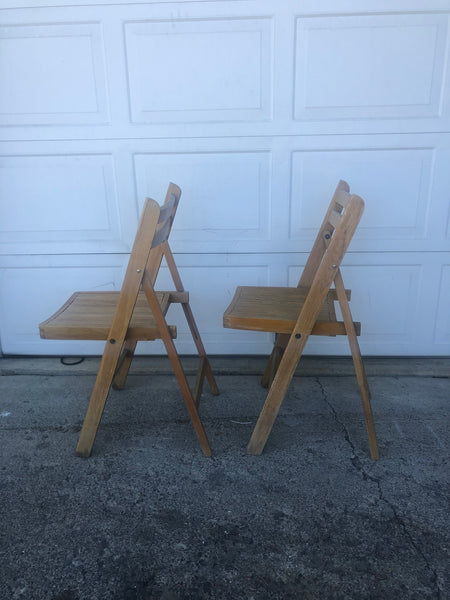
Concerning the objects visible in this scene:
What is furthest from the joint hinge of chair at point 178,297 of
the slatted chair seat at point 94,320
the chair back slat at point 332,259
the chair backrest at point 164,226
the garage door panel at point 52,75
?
the garage door panel at point 52,75

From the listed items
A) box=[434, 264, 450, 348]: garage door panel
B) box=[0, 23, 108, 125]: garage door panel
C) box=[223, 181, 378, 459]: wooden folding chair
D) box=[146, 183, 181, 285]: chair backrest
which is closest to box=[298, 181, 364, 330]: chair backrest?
box=[223, 181, 378, 459]: wooden folding chair

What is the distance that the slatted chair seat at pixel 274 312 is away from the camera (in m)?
1.77

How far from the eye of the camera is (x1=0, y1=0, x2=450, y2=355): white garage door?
223 cm

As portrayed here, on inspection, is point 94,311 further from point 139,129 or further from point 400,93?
point 400,93

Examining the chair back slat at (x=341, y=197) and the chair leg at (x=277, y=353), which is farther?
the chair leg at (x=277, y=353)

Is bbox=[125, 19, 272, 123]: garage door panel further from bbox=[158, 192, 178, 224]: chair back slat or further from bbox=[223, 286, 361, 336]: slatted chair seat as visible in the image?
bbox=[223, 286, 361, 336]: slatted chair seat

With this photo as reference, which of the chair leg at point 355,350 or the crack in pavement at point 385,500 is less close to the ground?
the chair leg at point 355,350

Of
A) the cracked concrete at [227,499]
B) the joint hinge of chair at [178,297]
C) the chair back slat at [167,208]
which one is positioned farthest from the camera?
the joint hinge of chair at [178,297]

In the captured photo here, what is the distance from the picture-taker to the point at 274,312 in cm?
186

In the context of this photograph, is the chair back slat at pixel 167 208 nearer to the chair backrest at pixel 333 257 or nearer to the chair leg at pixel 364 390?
the chair backrest at pixel 333 257

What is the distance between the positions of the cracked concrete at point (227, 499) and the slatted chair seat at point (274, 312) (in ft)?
1.78

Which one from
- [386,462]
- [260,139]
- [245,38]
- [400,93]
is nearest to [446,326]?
[386,462]

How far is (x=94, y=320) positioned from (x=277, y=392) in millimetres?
798

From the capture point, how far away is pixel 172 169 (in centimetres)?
242
